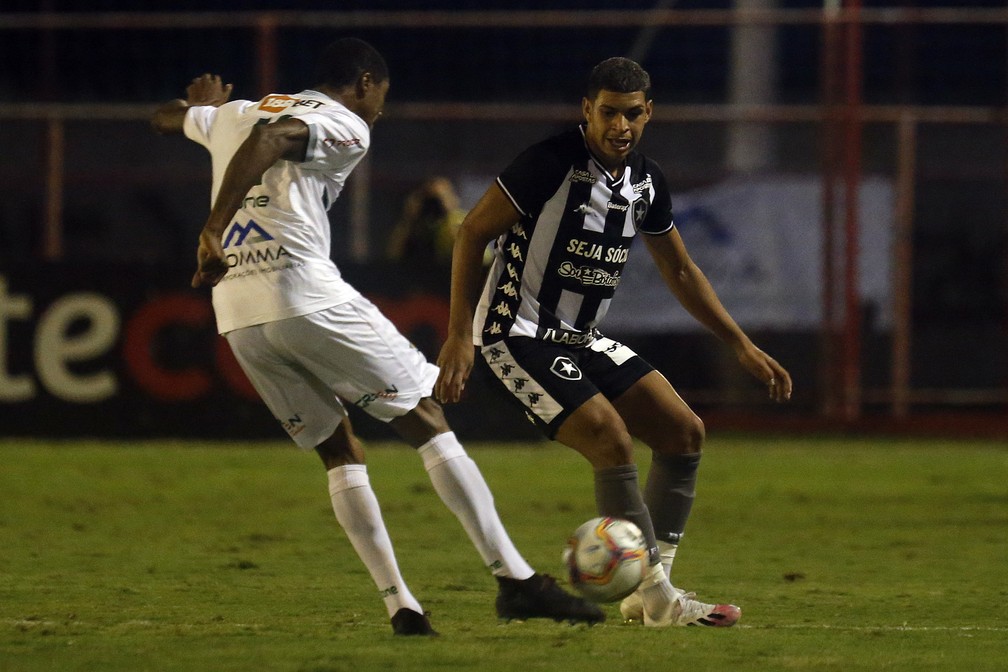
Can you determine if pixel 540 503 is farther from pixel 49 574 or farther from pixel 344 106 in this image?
pixel 344 106

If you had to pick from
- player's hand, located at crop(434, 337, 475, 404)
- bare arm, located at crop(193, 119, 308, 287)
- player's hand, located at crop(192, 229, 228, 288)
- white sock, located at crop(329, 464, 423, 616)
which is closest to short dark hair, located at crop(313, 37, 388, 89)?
bare arm, located at crop(193, 119, 308, 287)

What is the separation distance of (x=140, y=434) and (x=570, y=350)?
7.78m

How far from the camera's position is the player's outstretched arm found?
5992 millimetres

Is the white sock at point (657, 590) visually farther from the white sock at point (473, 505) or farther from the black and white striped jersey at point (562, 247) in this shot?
the black and white striped jersey at point (562, 247)

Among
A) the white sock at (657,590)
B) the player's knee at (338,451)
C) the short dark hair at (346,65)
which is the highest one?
the short dark hair at (346,65)

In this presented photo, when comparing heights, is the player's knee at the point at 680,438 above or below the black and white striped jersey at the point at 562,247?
below

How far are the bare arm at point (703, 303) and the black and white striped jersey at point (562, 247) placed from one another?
29 centimetres

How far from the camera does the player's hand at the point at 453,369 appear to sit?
550 centimetres

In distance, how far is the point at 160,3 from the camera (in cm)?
2238

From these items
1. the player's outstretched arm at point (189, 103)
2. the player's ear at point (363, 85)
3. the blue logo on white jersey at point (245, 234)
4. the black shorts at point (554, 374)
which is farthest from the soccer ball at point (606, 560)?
the player's outstretched arm at point (189, 103)

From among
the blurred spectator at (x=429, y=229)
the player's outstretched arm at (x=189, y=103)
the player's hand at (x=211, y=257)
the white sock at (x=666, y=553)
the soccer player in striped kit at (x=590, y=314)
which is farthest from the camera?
the blurred spectator at (x=429, y=229)

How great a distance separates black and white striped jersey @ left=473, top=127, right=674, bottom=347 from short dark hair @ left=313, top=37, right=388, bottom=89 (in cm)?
59

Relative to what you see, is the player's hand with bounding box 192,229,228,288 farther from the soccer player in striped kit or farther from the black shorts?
the black shorts

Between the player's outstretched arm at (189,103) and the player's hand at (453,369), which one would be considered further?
the player's outstretched arm at (189,103)
